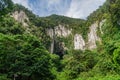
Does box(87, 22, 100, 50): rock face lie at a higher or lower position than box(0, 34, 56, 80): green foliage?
higher

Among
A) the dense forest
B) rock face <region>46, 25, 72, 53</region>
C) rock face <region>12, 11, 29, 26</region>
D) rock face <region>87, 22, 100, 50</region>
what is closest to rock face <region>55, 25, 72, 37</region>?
rock face <region>46, 25, 72, 53</region>

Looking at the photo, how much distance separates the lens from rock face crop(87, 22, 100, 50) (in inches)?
2912

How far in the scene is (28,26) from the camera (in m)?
75.7

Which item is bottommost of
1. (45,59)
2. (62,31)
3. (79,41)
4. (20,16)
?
(45,59)

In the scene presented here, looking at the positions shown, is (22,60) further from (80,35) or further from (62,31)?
(62,31)

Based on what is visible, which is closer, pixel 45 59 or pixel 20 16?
pixel 45 59

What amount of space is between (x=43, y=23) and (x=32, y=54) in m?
57.0

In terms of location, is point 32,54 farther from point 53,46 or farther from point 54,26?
point 54,26

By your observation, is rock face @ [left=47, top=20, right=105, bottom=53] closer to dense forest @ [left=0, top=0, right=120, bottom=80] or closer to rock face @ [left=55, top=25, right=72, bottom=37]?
rock face @ [left=55, top=25, right=72, bottom=37]

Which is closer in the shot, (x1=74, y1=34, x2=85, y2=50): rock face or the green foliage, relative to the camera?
the green foliage

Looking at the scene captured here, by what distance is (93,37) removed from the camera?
7469 centimetres

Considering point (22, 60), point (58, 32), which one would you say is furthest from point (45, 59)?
point (58, 32)

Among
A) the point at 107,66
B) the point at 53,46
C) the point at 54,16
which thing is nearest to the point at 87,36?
the point at 53,46

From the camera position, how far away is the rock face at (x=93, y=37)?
74.0 m
